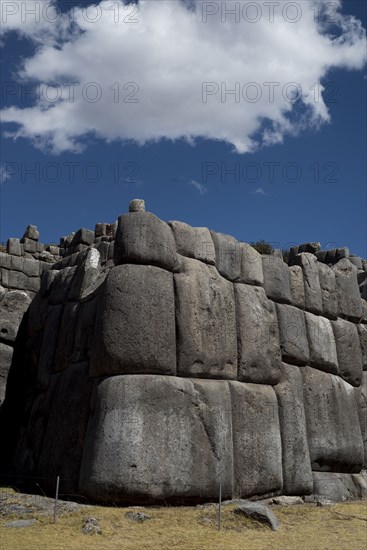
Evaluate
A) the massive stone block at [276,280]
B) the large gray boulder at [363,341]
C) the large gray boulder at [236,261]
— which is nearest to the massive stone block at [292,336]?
the massive stone block at [276,280]

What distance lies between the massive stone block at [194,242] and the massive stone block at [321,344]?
2483 mm

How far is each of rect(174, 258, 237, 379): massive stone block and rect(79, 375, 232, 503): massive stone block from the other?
0.42 meters

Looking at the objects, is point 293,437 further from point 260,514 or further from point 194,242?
point 194,242

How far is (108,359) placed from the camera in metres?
8.23

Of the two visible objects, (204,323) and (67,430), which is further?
(204,323)

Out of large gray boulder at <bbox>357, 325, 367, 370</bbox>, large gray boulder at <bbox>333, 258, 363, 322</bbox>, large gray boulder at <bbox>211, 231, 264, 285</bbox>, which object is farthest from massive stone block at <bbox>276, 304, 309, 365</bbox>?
large gray boulder at <bbox>357, 325, 367, 370</bbox>

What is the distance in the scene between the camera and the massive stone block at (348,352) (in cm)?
1167

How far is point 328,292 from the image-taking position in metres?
11.8

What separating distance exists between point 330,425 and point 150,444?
Result: 3.95 m

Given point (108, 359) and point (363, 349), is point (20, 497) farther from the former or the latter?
point (363, 349)

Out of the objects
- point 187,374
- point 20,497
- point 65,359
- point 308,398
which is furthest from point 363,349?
point 20,497

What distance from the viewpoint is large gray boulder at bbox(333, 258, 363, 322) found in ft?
39.8

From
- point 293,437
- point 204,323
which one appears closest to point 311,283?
point 293,437

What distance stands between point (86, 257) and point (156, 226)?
1482 mm
